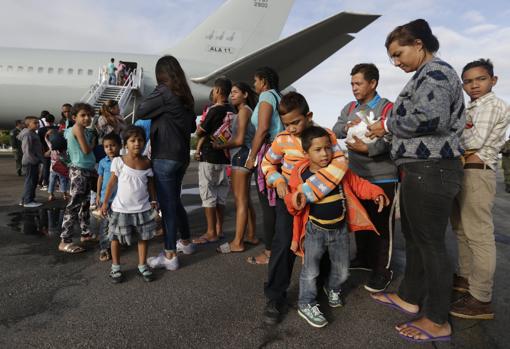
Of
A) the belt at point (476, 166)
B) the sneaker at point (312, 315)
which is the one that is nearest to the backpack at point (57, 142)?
the sneaker at point (312, 315)

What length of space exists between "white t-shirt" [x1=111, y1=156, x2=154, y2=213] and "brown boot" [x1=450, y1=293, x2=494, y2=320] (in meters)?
2.61

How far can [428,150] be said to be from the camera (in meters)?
1.95

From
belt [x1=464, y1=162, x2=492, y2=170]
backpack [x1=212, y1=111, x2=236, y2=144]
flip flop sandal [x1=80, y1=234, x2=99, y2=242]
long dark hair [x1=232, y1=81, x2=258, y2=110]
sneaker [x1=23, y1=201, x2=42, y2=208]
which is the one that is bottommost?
sneaker [x1=23, y1=201, x2=42, y2=208]

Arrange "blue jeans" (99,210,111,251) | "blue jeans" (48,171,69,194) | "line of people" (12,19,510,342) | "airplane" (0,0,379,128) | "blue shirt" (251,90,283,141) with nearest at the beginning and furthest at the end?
"line of people" (12,19,510,342)
"blue shirt" (251,90,283,141)
"blue jeans" (99,210,111,251)
"blue jeans" (48,171,69,194)
"airplane" (0,0,379,128)

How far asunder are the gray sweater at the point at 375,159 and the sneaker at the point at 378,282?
823 mm

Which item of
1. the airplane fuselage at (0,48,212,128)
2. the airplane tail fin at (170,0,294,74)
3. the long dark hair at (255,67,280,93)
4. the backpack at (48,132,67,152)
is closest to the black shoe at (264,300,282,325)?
the long dark hair at (255,67,280,93)

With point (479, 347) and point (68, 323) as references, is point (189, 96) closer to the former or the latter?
point (68, 323)

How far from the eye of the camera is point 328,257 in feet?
8.60

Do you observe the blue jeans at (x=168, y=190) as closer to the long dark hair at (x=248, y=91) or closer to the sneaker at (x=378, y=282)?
the long dark hair at (x=248, y=91)

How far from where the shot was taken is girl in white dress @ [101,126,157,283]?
2832 millimetres

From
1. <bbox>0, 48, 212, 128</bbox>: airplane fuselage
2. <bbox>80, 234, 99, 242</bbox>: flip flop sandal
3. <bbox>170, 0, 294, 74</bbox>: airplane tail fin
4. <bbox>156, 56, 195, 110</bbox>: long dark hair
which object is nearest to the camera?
<bbox>156, 56, 195, 110</bbox>: long dark hair

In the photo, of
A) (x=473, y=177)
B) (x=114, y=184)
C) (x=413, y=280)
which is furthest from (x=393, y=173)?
(x=114, y=184)

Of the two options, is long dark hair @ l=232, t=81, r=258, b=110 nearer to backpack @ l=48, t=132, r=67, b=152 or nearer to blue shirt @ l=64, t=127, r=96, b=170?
blue shirt @ l=64, t=127, r=96, b=170

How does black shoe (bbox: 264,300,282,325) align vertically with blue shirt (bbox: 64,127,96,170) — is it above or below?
below
